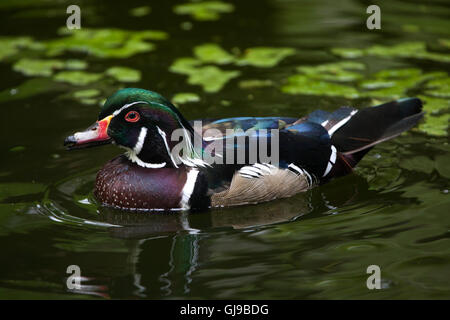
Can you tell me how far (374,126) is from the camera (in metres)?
7.89

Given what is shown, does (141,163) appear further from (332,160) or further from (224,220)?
(332,160)

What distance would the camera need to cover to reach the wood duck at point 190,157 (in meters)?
7.22

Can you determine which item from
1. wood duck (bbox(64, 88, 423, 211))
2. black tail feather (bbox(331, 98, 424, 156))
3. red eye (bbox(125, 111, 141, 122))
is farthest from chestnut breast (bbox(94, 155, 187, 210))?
black tail feather (bbox(331, 98, 424, 156))

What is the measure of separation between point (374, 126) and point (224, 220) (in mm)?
2028

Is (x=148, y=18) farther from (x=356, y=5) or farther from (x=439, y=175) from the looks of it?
(x=439, y=175)

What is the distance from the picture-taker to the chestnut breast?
729 centimetres

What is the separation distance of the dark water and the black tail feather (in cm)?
42

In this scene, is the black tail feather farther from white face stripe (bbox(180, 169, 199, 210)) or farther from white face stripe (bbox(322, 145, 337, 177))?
white face stripe (bbox(180, 169, 199, 210))

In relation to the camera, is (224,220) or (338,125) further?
(338,125)

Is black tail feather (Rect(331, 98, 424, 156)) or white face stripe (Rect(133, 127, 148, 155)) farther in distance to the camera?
black tail feather (Rect(331, 98, 424, 156))

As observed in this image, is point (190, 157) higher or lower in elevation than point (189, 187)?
higher

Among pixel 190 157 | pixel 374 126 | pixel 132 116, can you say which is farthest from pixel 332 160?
pixel 132 116

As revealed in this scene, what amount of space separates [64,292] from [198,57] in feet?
19.2

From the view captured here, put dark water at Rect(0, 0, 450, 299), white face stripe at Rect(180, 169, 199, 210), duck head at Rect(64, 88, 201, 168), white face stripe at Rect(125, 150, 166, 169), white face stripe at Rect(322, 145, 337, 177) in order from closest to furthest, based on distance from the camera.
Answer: dark water at Rect(0, 0, 450, 299), duck head at Rect(64, 88, 201, 168), white face stripe at Rect(180, 169, 199, 210), white face stripe at Rect(125, 150, 166, 169), white face stripe at Rect(322, 145, 337, 177)
